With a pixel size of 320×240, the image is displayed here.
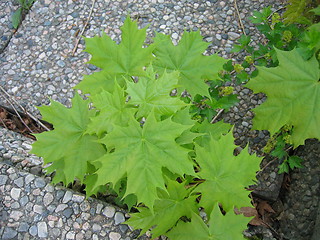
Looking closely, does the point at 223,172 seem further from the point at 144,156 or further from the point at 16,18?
the point at 16,18

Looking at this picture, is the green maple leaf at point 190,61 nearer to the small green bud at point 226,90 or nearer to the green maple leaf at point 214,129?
the green maple leaf at point 214,129

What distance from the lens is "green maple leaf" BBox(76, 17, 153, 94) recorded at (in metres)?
1.79

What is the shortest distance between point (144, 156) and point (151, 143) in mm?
62

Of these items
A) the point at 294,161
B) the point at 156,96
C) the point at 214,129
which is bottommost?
the point at 294,161

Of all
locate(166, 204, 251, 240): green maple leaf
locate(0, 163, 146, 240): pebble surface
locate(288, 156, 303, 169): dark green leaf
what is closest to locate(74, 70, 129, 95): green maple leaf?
locate(0, 163, 146, 240): pebble surface

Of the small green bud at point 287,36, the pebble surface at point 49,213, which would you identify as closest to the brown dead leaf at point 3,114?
the pebble surface at point 49,213

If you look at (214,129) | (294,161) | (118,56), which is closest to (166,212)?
(214,129)

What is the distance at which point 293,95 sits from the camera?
1.73 metres

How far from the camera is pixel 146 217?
184 cm

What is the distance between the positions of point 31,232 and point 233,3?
88.0 inches

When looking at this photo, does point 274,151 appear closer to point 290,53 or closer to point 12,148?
point 290,53

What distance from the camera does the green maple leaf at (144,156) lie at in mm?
1504

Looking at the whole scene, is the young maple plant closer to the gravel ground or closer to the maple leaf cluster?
the maple leaf cluster

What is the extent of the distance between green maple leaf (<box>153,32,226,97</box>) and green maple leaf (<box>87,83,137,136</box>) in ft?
1.41
